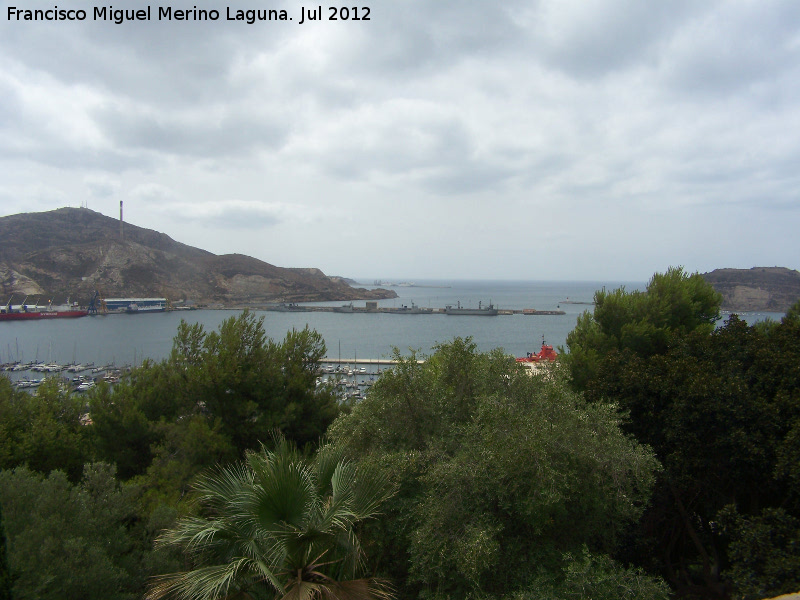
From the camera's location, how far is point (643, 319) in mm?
10859

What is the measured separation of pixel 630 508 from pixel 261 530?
3.26m

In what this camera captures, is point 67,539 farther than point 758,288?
No

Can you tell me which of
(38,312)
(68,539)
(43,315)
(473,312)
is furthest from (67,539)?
(473,312)

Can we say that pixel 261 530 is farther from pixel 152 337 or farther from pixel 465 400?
pixel 152 337

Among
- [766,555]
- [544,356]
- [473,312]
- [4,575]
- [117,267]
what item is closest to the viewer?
[4,575]

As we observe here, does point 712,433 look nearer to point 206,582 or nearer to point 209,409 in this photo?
point 206,582

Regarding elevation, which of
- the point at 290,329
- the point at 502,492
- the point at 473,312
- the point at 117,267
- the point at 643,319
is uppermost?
the point at 117,267

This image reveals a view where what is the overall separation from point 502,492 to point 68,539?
12.0ft

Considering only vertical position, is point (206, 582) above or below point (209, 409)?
above

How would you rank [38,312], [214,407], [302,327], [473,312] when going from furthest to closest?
[473,312], [38,312], [302,327], [214,407]

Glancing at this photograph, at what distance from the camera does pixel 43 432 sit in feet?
25.5

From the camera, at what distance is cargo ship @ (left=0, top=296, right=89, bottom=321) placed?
69.0 m

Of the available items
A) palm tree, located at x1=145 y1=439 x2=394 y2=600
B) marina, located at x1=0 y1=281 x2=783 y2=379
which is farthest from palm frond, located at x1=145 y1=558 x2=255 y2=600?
marina, located at x1=0 y1=281 x2=783 y2=379

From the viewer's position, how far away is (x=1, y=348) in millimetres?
53656
